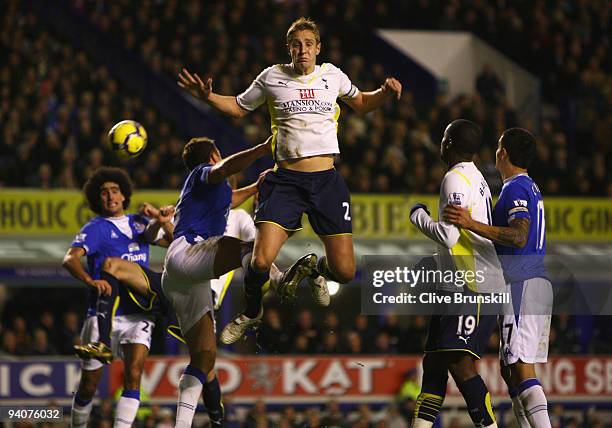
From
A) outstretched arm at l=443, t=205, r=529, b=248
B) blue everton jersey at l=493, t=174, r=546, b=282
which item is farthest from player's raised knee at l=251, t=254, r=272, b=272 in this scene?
blue everton jersey at l=493, t=174, r=546, b=282

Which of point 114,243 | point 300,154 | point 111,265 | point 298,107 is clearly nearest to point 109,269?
point 111,265

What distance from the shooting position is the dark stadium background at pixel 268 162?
15.8 meters

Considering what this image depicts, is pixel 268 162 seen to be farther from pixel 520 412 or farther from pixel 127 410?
pixel 520 412

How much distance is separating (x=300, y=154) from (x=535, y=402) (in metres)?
2.47

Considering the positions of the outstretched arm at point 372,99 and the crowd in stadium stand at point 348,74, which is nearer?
the outstretched arm at point 372,99

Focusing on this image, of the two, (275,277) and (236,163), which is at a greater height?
(236,163)

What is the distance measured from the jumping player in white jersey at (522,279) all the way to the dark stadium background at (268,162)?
5368 mm

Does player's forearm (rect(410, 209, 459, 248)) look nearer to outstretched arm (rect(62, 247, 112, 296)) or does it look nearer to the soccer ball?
outstretched arm (rect(62, 247, 112, 296))

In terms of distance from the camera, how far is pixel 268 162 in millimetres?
18516

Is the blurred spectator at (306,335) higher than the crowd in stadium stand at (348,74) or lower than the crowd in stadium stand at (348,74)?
lower

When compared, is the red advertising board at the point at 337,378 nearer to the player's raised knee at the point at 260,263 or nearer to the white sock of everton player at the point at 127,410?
the white sock of everton player at the point at 127,410

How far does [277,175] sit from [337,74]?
3.05 ft

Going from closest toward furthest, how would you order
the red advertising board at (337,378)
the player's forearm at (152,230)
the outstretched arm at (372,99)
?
the outstretched arm at (372,99), the player's forearm at (152,230), the red advertising board at (337,378)

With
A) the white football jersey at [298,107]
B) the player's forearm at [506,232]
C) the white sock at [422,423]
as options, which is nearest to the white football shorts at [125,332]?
the white football jersey at [298,107]
